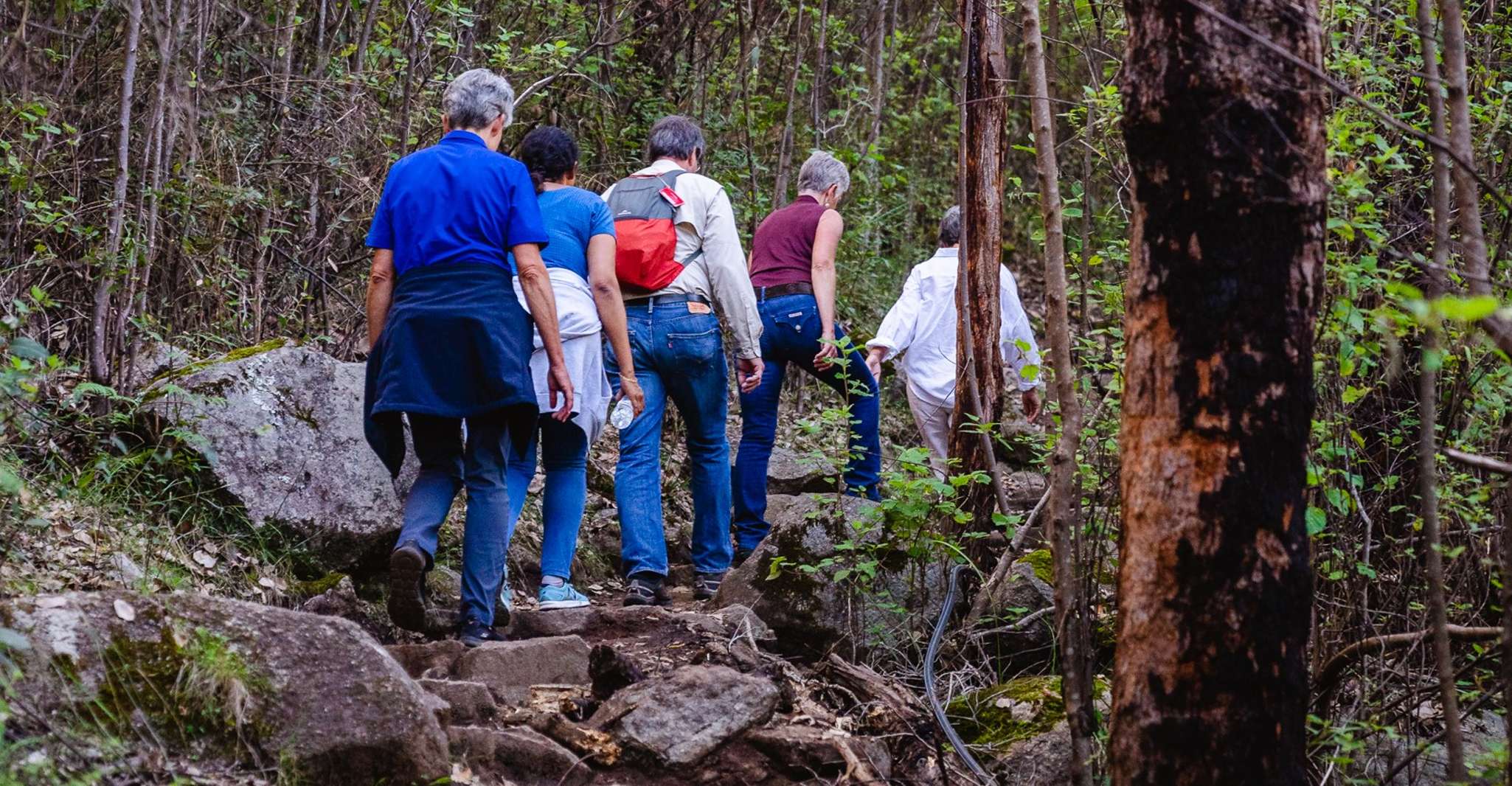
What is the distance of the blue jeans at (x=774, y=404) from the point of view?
22.7 feet

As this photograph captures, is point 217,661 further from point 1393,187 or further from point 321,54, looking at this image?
point 321,54

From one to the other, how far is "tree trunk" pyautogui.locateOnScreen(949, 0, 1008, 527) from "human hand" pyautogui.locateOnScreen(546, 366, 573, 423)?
1.90 metres

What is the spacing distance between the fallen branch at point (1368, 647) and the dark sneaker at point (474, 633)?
9.50 feet

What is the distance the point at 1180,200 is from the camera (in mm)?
2996

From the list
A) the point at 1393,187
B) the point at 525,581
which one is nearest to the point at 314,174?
the point at 525,581

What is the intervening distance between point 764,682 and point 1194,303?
2104 mm

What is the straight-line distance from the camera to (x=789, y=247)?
700cm

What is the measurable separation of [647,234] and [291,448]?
1.84 metres

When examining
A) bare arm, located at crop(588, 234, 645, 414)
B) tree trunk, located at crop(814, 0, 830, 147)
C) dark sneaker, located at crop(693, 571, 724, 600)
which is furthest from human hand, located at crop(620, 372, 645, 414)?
tree trunk, located at crop(814, 0, 830, 147)

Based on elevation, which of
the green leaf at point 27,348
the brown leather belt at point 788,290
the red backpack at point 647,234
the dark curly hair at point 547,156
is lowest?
the green leaf at point 27,348

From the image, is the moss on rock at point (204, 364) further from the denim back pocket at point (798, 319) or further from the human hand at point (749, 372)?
the denim back pocket at point (798, 319)

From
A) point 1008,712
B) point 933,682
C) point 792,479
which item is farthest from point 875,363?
point 1008,712

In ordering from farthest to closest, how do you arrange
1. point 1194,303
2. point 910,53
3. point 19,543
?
point 910,53
point 19,543
point 1194,303

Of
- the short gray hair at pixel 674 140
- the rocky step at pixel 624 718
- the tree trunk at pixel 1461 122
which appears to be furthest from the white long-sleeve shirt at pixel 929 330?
the tree trunk at pixel 1461 122
